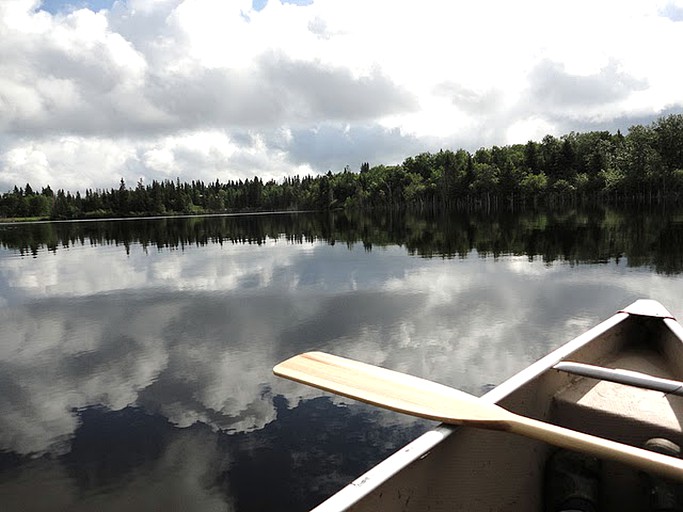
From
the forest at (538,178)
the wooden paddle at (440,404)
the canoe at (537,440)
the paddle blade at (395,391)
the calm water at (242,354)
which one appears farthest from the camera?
the forest at (538,178)

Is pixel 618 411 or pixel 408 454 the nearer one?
pixel 408 454

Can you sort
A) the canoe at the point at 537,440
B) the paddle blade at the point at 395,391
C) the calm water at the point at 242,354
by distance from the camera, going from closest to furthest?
the canoe at the point at 537,440 → the paddle blade at the point at 395,391 → the calm water at the point at 242,354

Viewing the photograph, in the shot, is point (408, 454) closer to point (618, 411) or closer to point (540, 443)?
point (540, 443)

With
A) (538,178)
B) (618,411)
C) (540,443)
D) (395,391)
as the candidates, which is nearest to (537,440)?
(540,443)

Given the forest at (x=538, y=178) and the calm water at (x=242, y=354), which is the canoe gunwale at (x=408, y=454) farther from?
the forest at (x=538, y=178)

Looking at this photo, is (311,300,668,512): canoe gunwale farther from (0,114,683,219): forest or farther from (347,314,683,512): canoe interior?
(0,114,683,219): forest

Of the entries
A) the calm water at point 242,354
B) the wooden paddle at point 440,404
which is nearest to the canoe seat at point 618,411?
the wooden paddle at point 440,404

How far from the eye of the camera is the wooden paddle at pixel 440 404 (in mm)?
2826

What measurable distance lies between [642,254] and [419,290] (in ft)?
51.0

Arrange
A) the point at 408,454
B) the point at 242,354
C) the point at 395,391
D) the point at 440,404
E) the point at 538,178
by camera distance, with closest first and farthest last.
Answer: the point at 408,454, the point at 440,404, the point at 395,391, the point at 242,354, the point at 538,178

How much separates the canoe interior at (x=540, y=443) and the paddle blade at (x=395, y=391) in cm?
18

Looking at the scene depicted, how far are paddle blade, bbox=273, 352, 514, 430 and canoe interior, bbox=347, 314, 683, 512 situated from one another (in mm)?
182

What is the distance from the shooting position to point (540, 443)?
4195 mm

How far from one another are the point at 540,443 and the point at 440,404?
1.28 metres
